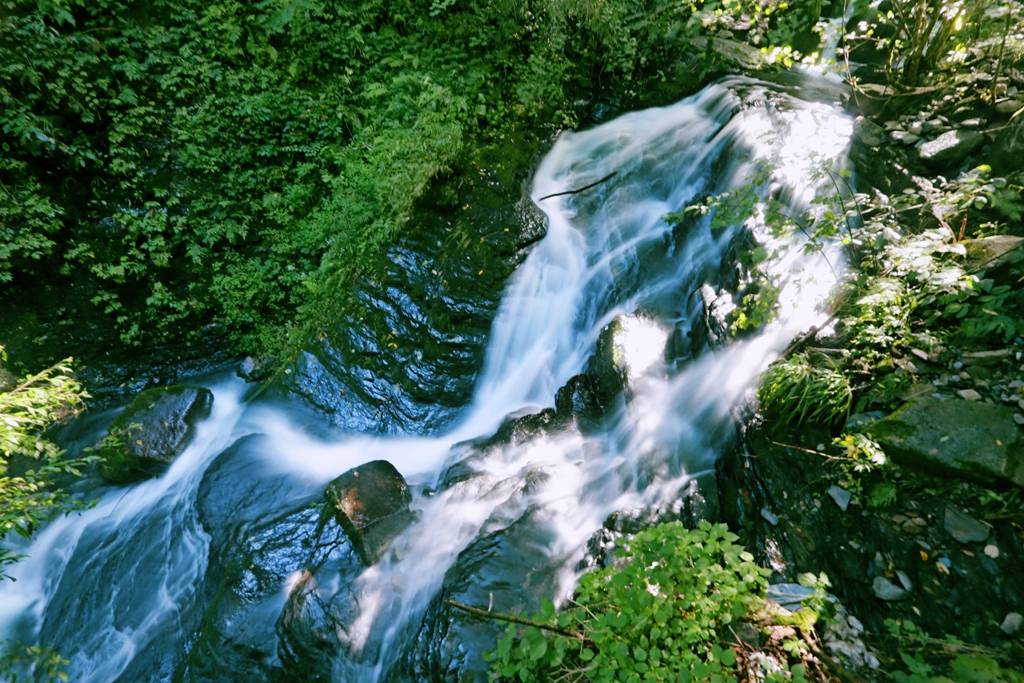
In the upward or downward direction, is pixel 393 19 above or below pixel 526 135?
above

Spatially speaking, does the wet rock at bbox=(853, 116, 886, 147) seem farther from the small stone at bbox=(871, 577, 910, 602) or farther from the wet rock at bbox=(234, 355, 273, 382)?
the wet rock at bbox=(234, 355, 273, 382)

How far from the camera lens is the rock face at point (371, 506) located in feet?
14.4

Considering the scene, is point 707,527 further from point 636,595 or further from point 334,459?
point 334,459

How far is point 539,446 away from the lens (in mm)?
5090

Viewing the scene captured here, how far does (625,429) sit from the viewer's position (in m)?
4.83

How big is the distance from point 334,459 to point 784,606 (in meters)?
4.28

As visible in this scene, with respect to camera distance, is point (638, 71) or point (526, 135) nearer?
point (526, 135)

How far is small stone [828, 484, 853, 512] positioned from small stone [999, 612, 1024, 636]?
0.85m

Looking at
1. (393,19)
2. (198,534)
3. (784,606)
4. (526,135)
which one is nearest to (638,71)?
(526,135)

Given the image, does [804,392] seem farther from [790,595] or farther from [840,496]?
[790,595]

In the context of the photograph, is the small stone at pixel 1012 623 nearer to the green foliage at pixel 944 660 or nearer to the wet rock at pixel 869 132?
the green foliage at pixel 944 660

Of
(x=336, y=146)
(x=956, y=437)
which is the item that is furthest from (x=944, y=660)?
(x=336, y=146)

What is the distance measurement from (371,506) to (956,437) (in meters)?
4.27

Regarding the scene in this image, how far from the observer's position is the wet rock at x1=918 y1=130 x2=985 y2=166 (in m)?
5.02
